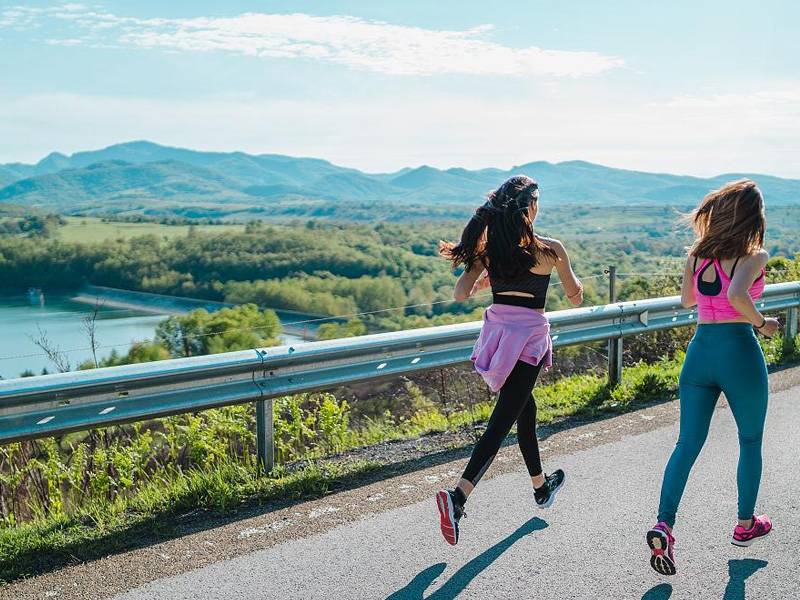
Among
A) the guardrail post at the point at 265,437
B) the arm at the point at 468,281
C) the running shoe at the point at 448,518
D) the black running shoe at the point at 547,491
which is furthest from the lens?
the guardrail post at the point at 265,437

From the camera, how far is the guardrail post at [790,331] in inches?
351

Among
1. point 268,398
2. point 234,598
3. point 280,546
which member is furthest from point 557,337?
point 234,598

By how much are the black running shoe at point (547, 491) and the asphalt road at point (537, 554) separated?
0.05 meters

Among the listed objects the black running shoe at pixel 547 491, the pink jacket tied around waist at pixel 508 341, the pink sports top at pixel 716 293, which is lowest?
Result: the black running shoe at pixel 547 491

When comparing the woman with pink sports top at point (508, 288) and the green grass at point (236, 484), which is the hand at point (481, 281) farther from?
the green grass at point (236, 484)

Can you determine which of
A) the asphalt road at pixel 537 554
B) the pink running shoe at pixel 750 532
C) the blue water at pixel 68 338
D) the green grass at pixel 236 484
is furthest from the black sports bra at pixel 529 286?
the blue water at pixel 68 338

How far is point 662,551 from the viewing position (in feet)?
11.3

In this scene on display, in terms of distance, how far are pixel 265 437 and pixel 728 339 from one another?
8.92 feet

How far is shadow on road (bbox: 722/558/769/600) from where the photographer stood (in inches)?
130

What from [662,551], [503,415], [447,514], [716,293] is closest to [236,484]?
[447,514]

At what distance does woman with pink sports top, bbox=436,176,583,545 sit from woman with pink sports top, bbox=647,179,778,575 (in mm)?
682

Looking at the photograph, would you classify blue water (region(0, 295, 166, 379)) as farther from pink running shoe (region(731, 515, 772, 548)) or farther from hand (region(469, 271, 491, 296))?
pink running shoe (region(731, 515, 772, 548))

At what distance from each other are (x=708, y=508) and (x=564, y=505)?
749 mm

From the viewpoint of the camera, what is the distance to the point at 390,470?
16.7ft
